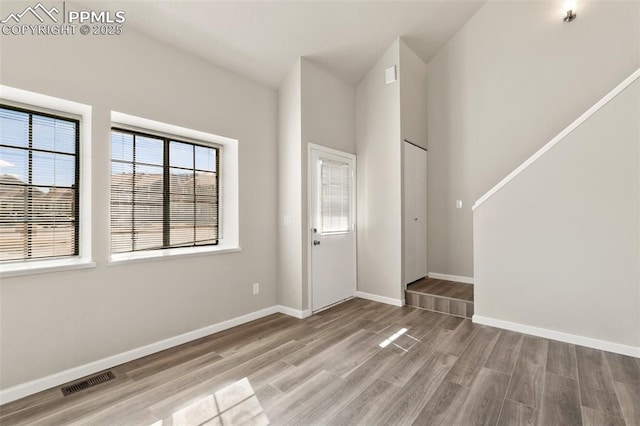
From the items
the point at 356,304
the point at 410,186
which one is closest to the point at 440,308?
the point at 356,304

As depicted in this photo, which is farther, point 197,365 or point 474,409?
point 197,365

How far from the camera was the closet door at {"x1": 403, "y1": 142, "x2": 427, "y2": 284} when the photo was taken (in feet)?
14.5

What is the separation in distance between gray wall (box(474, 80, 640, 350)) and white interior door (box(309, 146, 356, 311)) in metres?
1.82

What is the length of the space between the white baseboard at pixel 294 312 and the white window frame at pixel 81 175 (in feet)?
7.06

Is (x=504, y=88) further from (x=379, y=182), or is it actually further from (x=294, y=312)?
(x=294, y=312)

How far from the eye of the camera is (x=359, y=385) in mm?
2289

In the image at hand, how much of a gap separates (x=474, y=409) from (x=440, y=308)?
2.01 m

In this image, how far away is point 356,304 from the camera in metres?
4.30

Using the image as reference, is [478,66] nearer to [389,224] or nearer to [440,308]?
[389,224]

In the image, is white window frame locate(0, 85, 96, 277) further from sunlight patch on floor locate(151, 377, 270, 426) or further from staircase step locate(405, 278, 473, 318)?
staircase step locate(405, 278, 473, 318)

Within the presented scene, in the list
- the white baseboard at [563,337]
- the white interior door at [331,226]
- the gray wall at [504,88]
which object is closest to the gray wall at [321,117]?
the white interior door at [331,226]

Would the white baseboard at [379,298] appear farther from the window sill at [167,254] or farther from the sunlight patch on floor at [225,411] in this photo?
the sunlight patch on floor at [225,411]

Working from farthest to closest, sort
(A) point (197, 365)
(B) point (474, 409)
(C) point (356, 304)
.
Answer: (C) point (356, 304) → (A) point (197, 365) → (B) point (474, 409)

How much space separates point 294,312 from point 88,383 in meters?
2.07
